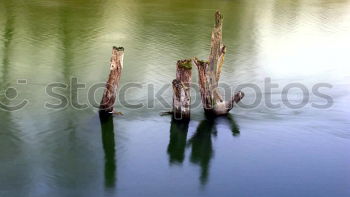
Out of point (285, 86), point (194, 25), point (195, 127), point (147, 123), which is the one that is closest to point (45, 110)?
point (147, 123)

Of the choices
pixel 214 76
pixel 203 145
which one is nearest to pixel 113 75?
pixel 214 76

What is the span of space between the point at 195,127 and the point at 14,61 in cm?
537

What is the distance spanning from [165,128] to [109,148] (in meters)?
1.03

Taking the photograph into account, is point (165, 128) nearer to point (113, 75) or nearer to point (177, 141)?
point (177, 141)

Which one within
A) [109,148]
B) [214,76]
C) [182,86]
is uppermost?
[214,76]

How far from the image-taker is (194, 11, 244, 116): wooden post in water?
27.0ft

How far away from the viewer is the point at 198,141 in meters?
8.23

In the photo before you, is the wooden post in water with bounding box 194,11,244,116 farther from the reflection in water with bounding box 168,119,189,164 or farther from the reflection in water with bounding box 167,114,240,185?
the reflection in water with bounding box 168,119,189,164

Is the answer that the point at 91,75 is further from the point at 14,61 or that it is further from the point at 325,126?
the point at 325,126

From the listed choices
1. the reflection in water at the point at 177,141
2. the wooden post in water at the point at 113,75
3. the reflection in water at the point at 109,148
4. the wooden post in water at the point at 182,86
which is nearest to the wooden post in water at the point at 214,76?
the wooden post in water at the point at 182,86

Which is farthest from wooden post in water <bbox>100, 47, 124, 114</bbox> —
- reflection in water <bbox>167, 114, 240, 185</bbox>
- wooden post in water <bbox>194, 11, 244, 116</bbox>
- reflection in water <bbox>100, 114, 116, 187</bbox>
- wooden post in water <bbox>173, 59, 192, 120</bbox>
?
wooden post in water <bbox>194, 11, 244, 116</bbox>

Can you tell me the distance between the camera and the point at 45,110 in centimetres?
910

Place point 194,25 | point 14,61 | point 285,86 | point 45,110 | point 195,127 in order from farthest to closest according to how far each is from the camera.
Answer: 1. point 194,25
2. point 14,61
3. point 285,86
4. point 45,110
5. point 195,127

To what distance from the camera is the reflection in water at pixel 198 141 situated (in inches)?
304
